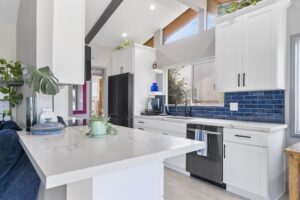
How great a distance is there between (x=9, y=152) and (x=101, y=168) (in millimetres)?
966

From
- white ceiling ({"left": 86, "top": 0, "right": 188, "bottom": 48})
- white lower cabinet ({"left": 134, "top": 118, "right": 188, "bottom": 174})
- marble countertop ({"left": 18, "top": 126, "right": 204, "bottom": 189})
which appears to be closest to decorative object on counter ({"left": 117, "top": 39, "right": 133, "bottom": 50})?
white ceiling ({"left": 86, "top": 0, "right": 188, "bottom": 48})

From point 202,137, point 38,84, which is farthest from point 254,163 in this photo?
point 38,84

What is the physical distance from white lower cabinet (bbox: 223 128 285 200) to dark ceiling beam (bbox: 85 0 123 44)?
125 inches

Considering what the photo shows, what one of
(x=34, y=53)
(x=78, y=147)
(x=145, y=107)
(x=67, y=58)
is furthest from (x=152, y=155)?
(x=145, y=107)

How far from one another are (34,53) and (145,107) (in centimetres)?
274

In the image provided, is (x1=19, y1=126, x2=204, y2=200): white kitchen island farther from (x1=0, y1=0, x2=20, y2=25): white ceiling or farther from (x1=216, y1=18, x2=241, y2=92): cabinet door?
(x1=0, y1=0, x2=20, y2=25): white ceiling

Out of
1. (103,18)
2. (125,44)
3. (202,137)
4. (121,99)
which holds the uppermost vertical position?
(103,18)

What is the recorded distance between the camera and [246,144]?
236cm

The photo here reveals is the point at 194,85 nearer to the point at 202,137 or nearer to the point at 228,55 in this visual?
the point at 228,55

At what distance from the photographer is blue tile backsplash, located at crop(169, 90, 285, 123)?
263cm

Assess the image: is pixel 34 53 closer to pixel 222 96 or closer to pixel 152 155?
pixel 152 155

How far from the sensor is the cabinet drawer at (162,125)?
3168 mm

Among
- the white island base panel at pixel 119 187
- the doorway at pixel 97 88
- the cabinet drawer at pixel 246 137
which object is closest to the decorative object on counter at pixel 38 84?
the white island base panel at pixel 119 187

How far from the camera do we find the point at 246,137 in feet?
7.74
